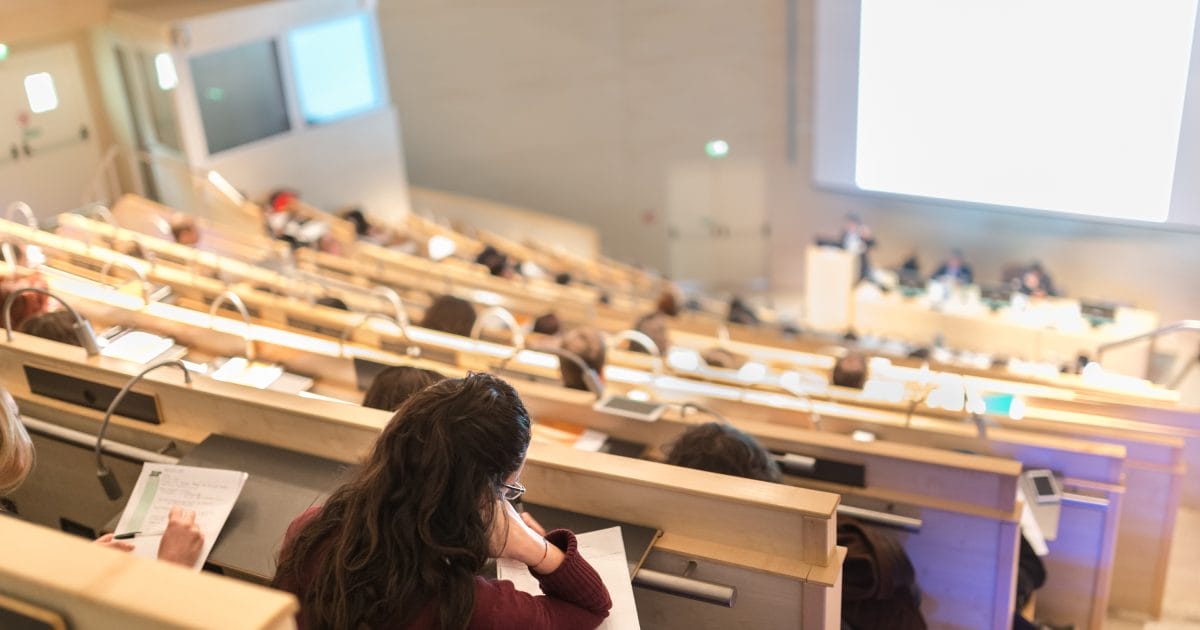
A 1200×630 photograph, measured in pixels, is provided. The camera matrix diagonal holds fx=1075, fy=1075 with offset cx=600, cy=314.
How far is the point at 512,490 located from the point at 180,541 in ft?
2.99

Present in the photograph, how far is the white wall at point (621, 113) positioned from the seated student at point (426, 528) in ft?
32.5

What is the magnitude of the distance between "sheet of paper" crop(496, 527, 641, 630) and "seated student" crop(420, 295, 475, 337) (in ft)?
8.77

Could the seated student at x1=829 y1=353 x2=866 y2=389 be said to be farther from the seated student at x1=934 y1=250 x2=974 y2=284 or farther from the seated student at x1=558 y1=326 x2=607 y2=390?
the seated student at x1=934 y1=250 x2=974 y2=284

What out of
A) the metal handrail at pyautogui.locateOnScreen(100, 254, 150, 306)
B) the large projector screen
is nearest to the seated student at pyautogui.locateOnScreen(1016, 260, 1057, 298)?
the large projector screen

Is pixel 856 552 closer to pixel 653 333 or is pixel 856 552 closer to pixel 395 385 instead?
pixel 395 385

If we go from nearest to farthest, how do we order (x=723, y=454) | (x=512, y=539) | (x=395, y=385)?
1. (x=512, y=539)
2. (x=723, y=454)
3. (x=395, y=385)

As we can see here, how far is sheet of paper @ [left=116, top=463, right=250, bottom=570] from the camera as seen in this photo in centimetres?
304

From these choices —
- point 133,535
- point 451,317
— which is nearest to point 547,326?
point 451,317

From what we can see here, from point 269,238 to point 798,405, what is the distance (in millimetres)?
5519

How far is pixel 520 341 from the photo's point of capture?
4.63 metres

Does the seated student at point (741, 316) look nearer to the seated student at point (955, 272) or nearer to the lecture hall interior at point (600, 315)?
the lecture hall interior at point (600, 315)

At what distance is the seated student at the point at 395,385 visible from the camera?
3379 mm

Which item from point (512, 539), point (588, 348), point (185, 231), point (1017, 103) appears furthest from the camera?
point (1017, 103)

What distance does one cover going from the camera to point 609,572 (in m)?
2.78
